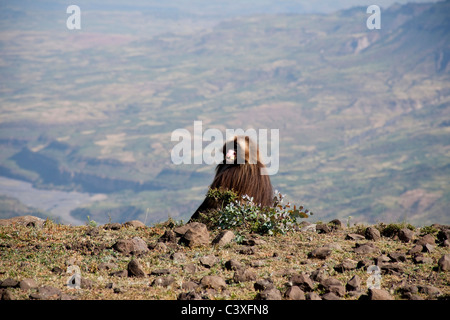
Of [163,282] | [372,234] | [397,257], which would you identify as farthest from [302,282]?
[372,234]

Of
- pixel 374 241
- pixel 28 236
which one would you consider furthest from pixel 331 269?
pixel 28 236

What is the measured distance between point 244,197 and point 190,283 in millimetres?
3295

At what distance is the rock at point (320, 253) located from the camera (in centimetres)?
789

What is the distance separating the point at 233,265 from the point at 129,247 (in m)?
1.66

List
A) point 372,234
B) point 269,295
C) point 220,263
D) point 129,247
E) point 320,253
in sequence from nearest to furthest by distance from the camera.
Result: point 269,295
point 220,263
point 320,253
point 129,247
point 372,234

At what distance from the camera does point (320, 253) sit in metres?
7.90

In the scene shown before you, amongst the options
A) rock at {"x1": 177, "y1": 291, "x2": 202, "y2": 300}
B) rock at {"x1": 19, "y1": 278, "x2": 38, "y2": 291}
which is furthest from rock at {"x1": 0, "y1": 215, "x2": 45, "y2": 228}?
rock at {"x1": 177, "y1": 291, "x2": 202, "y2": 300}

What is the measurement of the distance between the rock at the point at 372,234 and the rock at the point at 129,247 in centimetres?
364

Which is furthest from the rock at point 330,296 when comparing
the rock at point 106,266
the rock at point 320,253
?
the rock at point 106,266

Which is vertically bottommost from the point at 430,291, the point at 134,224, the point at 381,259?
the point at 430,291

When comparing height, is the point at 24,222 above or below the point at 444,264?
above

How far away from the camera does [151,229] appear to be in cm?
975

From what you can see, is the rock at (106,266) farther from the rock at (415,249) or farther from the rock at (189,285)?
the rock at (415,249)

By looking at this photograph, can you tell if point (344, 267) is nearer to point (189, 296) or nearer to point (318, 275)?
point (318, 275)
